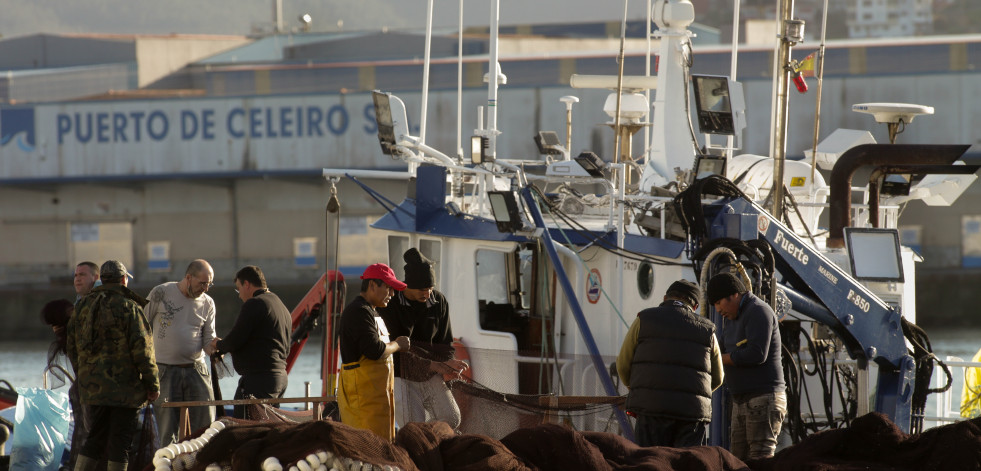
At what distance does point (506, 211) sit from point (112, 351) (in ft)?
10.4

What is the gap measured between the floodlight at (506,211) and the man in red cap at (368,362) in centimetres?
247

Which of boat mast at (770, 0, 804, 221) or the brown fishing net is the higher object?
boat mast at (770, 0, 804, 221)

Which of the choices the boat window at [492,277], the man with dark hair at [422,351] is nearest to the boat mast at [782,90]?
the boat window at [492,277]

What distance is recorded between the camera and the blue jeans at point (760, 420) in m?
6.60

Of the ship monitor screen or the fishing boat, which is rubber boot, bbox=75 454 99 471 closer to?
the fishing boat

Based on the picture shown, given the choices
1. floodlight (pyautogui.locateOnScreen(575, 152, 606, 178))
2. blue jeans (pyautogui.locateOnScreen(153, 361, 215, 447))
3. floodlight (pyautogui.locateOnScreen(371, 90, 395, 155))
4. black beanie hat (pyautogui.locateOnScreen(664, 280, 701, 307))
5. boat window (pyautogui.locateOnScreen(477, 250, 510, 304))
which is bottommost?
blue jeans (pyautogui.locateOnScreen(153, 361, 215, 447))

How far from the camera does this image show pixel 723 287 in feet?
21.2

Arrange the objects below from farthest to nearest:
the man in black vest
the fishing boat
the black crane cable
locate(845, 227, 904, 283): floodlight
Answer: locate(845, 227, 904, 283): floodlight
the black crane cable
the fishing boat
the man in black vest

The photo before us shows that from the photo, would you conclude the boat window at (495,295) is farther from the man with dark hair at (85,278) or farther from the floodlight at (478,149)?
the man with dark hair at (85,278)

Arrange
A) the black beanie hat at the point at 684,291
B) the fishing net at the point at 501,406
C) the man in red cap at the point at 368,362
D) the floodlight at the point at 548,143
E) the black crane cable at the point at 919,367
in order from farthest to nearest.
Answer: the floodlight at the point at 548,143 < the black crane cable at the point at 919,367 < the fishing net at the point at 501,406 < the black beanie hat at the point at 684,291 < the man in red cap at the point at 368,362

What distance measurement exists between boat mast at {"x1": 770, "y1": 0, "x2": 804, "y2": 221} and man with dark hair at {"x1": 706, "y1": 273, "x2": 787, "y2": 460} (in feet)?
6.49

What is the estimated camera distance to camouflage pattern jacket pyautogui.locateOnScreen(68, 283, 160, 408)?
6523mm

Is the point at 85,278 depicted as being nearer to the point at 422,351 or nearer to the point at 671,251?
the point at 422,351

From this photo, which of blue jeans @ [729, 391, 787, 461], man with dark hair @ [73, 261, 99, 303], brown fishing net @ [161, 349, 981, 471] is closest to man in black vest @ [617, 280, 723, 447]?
blue jeans @ [729, 391, 787, 461]
